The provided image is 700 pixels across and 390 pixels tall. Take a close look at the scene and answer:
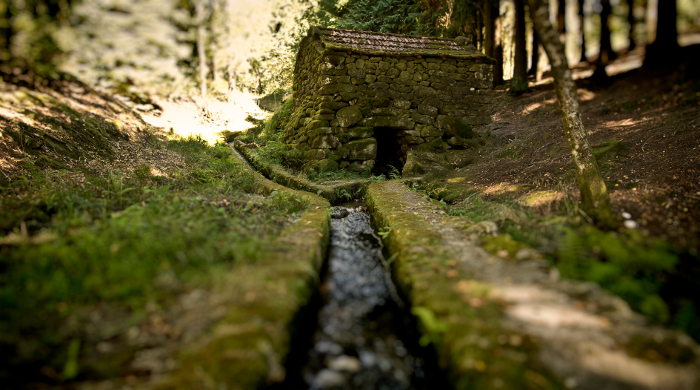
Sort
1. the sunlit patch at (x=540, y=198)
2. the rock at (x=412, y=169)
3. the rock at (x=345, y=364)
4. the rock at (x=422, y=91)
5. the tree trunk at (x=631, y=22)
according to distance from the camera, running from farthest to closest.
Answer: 1. the tree trunk at (x=631, y=22)
2. the rock at (x=422, y=91)
3. the rock at (x=412, y=169)
4. the sunlit patch at (x=540, y=198)
5. the rock at (x=345, y=364)

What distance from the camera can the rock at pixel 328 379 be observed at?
77.6 inches

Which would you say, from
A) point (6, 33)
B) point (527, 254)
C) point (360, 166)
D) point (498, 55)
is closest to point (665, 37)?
point (498, 55)

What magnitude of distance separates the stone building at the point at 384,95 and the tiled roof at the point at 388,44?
3 centimetres

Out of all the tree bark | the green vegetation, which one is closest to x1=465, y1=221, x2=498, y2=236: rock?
the green vegetation

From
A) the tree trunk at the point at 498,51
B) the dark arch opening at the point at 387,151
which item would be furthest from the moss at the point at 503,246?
the tree trunk at the point at 498,51

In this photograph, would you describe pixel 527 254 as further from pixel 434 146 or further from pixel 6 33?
pixel 434 146

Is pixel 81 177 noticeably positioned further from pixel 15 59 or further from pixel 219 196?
pixel 219 196

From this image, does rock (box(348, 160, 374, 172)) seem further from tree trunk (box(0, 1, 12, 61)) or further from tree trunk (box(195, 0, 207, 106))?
tree trunk (box(0, 1, 12, 61))

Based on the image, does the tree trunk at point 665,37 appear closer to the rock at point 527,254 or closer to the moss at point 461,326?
the rock at point 527,254

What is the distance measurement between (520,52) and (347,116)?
1111cm

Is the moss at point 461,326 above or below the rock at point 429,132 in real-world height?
above

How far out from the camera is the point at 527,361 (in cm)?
162

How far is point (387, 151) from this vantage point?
10.4 m

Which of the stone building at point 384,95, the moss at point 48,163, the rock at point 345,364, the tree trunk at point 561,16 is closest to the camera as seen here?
the rock at point 345,364
